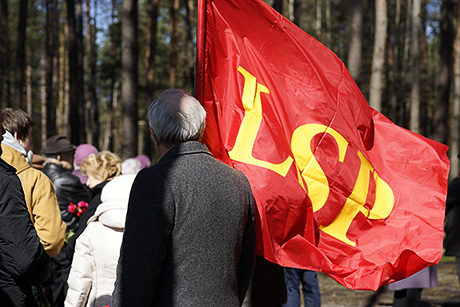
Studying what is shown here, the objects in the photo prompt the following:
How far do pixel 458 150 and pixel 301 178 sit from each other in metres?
17.1

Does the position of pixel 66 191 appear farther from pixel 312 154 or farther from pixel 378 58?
pixel 378 58

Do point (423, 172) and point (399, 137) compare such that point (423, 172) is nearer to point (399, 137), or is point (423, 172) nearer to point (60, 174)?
point (399, 137)

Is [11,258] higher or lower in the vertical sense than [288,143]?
lower

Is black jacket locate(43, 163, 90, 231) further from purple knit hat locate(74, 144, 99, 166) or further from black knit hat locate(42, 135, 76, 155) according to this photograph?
purple knit hat locate(74, 144, 99, 166)

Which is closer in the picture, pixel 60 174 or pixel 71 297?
pixel 71 297

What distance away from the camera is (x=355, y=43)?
13.0m

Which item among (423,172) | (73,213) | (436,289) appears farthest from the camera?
(436,289)

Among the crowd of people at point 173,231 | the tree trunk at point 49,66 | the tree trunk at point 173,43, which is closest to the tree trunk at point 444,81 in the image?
the tree trunk at point 173,43

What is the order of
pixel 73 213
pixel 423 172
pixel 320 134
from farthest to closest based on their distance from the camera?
pixel 73 213 → pixel 423 172 → pixel 320 134

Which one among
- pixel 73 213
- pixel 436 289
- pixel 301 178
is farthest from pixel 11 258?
pixel 436 289

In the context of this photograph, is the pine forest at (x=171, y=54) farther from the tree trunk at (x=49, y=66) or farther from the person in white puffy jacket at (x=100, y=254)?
the person in white puffy jacket at (x=100, y=254)

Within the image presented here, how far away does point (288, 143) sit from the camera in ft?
12.8

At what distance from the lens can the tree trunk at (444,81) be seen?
20156 mm

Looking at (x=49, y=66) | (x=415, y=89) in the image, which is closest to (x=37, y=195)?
(x=415, y=89)
